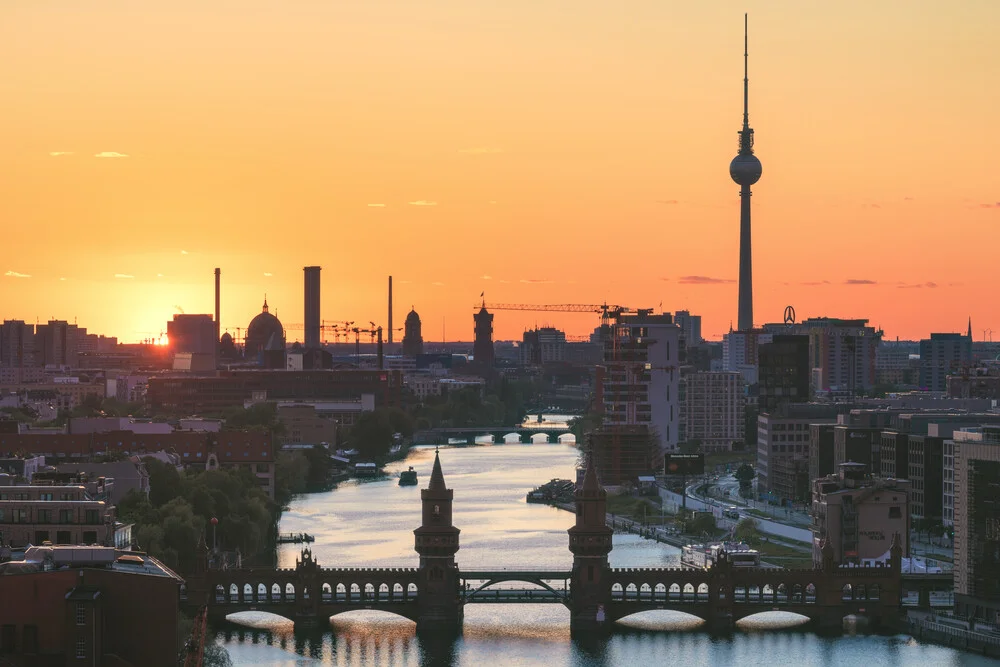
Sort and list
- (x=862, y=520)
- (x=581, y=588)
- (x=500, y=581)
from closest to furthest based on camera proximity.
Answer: (x=581, y=588) < (x=500, y=581) < (x=862, y=520)

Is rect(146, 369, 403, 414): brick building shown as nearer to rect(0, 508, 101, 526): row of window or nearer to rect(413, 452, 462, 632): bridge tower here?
rect(413, 452, 462, 632): bridge tower

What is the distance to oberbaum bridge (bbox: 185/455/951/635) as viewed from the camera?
71312mm

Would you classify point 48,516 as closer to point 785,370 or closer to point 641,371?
point 641,371

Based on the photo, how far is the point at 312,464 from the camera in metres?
132

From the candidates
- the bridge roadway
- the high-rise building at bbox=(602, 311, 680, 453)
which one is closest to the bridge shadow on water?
the high-rise building at bbox=(602, 311, 680, 453)

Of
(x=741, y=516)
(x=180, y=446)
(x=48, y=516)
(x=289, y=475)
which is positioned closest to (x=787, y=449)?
(x=741, y=516)

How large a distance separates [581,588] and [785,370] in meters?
76.1

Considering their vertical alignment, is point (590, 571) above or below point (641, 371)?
below

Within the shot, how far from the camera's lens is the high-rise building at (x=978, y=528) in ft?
223

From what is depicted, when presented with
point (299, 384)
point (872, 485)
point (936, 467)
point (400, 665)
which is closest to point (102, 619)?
point (400, 665)

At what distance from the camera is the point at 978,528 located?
225 ft

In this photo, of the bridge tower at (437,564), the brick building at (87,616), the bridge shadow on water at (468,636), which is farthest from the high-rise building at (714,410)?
the brick building at (87,616)

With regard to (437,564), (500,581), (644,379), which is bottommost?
(500,581)

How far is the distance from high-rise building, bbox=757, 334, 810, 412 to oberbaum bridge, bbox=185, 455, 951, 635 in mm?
73301
